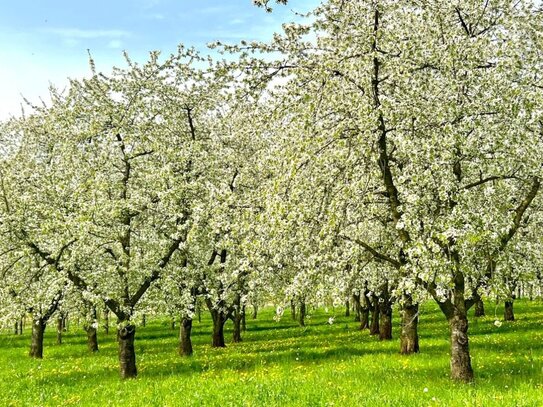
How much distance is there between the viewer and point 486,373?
15.8 m

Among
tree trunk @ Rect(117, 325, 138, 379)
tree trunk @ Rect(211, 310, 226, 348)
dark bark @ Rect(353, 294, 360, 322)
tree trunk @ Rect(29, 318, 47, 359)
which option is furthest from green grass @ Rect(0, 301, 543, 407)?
dark bark @ Rect(353, 294, 360, 322)

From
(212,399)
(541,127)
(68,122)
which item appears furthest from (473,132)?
(68,122)

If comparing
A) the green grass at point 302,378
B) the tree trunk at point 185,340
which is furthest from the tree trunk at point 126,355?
the tree trunk at point 185,340

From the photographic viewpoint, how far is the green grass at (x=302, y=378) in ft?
42.8

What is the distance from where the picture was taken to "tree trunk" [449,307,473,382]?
14.6 metres

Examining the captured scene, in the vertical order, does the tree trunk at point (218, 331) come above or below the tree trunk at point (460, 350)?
below

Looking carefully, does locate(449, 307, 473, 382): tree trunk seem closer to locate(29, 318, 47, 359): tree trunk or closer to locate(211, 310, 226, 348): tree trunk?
locate(211, 310, 226, 348): tree trunk

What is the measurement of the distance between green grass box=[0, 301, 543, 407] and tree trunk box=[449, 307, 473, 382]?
0.49 m

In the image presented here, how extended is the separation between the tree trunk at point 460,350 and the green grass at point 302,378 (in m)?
0.49

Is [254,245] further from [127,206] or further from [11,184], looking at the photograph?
[11,184]

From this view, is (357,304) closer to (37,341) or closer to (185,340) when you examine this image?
(185,340)

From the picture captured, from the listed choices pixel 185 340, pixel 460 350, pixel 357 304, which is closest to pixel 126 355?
pixel 185 340

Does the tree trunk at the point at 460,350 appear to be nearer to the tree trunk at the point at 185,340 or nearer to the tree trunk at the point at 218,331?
the tree trunk at the point at 185,340

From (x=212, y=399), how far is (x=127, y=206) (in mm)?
8915
